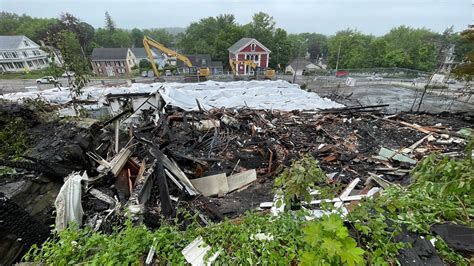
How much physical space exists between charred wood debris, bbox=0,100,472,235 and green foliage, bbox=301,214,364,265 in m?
1.95

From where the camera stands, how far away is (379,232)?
1.69 m

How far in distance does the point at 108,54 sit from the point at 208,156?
42106mm

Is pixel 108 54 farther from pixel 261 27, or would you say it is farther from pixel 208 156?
pixel 208 156

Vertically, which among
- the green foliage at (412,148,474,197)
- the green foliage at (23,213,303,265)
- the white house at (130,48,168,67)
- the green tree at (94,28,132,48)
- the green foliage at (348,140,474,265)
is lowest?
the green foliage at (23,213,303,265)

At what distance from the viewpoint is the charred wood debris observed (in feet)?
11.4

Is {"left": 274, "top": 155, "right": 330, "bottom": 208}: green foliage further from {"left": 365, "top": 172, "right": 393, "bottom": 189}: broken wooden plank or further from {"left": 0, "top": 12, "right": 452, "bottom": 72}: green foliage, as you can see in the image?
{"left": 0, "top": 12, "right": 452, "bottom": 72}: green foliage

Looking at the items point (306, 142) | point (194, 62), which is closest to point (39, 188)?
point (306, 142)

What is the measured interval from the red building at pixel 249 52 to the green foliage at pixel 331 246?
31.5 m

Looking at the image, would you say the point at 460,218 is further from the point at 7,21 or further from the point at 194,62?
the point at 7,21

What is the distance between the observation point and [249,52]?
101ft

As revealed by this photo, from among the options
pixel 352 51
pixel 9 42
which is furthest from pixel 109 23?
pixel 352 51

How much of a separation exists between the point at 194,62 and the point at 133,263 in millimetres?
35490

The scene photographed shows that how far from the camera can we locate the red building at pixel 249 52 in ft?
99.1

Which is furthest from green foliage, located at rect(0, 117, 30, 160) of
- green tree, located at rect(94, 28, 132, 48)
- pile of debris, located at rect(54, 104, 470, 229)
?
green tree, located at rect(94, 28, 132, 48)
